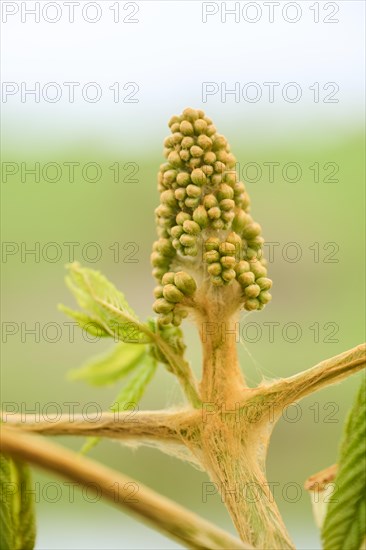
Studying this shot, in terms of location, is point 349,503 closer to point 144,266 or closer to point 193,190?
point 193,190

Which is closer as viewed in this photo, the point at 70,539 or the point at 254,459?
the point at 254,459

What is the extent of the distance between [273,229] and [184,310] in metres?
2.40

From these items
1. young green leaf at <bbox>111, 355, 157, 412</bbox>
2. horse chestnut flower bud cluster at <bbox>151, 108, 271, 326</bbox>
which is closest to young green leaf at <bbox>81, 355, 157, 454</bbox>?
young green leaf at <bbox>111, 355, 157, 412</bbox>

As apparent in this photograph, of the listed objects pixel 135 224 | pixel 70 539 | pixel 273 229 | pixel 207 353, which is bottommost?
pixel 70 539

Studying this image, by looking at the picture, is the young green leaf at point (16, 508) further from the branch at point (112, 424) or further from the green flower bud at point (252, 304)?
the green flower bud at point (252, 304)

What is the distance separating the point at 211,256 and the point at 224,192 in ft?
0.15

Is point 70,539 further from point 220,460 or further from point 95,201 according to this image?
point 220,460

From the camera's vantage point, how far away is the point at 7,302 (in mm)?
3018

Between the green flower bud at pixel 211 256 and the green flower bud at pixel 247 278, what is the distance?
0.02 m

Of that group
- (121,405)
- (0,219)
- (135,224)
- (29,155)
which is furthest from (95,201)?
(121,405)

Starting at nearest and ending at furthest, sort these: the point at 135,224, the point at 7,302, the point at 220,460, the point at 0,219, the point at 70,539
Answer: the point at 220,460, the point at 70,539, the point at 0,219, the point at 7,302, the point at 135,224

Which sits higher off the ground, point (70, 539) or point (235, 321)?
point (235, 321)

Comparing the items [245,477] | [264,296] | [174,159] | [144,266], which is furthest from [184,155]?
[144,266]

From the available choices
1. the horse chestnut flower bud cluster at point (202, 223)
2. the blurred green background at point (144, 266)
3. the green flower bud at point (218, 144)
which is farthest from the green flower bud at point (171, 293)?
the blurred green background at point (144, 266)
